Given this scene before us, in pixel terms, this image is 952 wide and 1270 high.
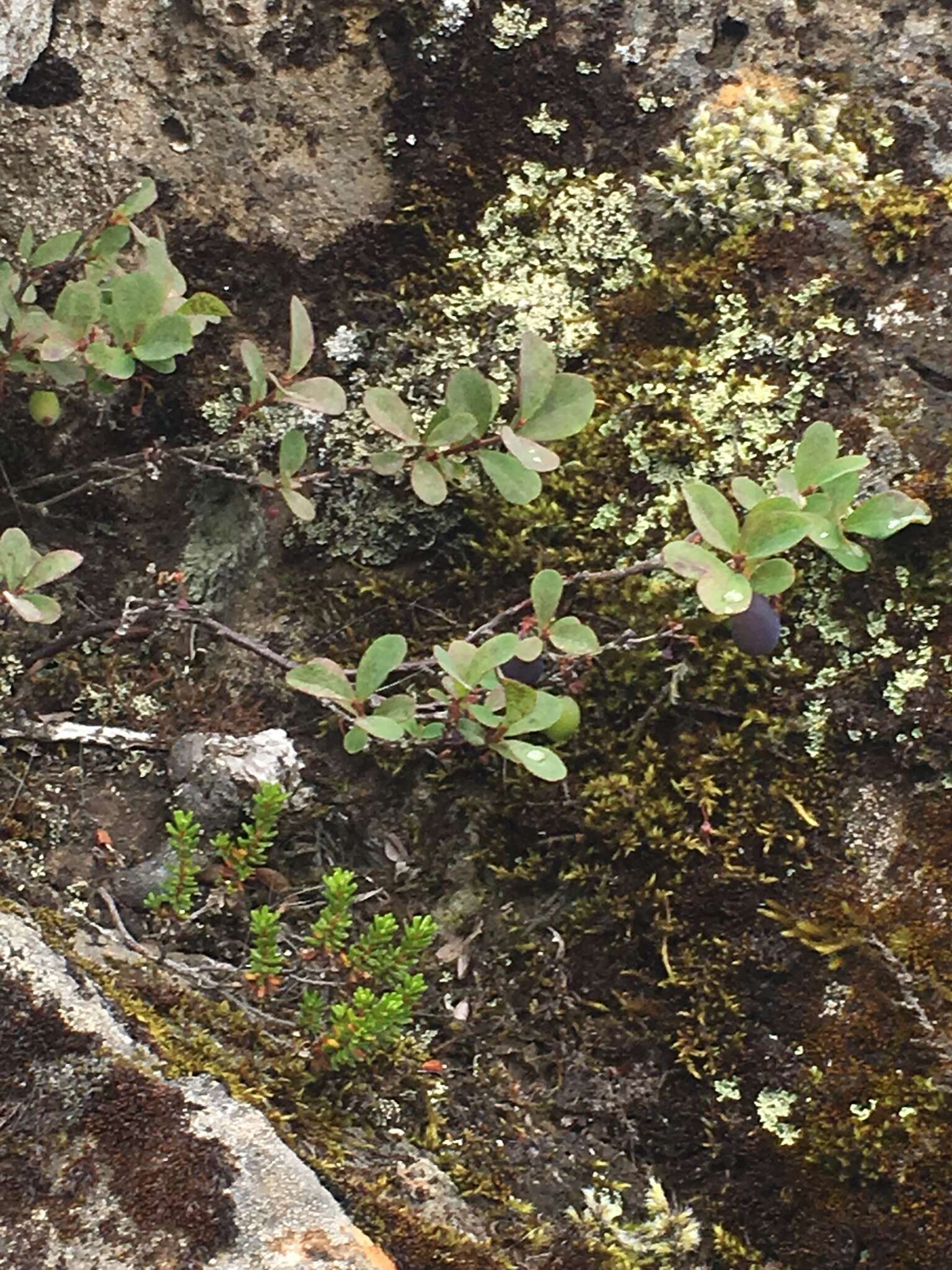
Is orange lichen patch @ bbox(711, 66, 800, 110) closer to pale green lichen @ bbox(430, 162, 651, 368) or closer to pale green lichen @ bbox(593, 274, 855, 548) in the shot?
pale green lichen @ bbox(430, 162, 651, 368)

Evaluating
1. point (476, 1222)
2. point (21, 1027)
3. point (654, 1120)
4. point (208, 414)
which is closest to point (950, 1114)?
point (654, 1120)

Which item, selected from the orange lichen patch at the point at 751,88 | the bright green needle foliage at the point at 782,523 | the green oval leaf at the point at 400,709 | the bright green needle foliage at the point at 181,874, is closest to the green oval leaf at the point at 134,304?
the green oval leaf at the point at 400,709

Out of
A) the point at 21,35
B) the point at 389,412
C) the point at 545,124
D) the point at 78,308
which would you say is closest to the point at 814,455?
the point at 389,412

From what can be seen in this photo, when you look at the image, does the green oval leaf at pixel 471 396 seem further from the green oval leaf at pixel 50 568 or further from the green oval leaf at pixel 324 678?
the green oval leaf at pixel 50 568

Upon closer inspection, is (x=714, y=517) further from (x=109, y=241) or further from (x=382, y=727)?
(x=109, y=241)

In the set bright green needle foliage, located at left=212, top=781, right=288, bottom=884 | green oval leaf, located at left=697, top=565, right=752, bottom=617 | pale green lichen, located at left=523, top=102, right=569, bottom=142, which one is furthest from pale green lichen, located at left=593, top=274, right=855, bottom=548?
bright green needle foliage, located at left=212, top=781, right=288, bottom=884
